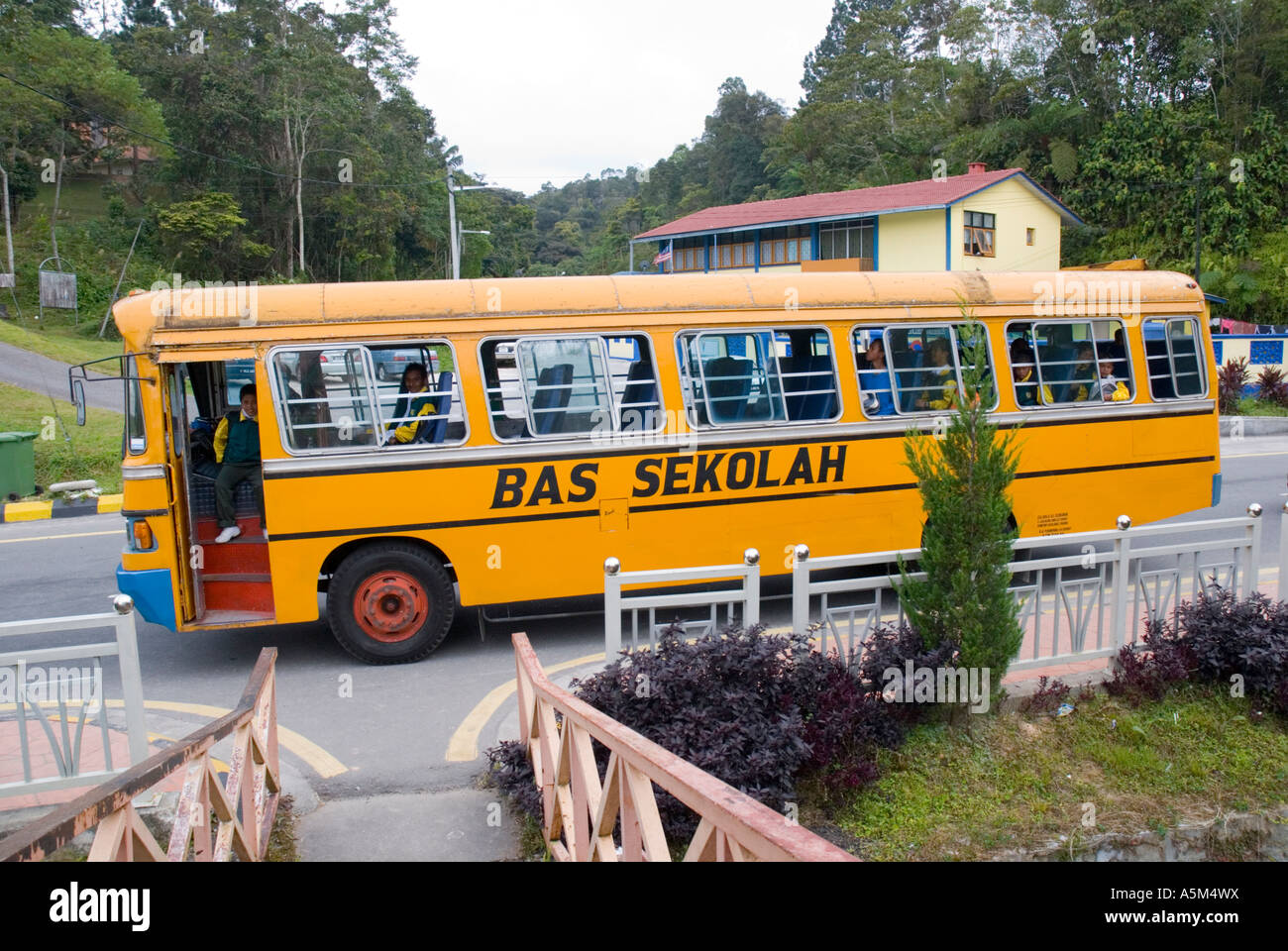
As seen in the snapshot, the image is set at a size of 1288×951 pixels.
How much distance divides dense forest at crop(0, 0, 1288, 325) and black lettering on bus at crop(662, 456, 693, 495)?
3265 centimetres

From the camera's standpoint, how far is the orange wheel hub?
7539 millimetres

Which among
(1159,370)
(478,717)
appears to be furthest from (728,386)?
(1159,370)

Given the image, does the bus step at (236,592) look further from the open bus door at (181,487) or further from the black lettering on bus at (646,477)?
the black lettering on bus at (646,477)

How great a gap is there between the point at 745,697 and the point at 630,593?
3.87 metres

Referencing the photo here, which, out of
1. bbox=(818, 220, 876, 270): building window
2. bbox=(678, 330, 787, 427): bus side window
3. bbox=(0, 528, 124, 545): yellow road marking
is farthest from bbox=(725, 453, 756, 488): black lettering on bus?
bbox=(818, 220, 876, 270): building window

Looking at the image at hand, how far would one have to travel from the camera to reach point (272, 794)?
208 inches

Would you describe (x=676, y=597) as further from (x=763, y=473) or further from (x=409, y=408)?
(x=409, y=408)

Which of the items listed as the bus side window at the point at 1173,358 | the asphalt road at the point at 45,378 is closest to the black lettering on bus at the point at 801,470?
the bus side window at the point at 1173,358

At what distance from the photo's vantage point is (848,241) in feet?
133

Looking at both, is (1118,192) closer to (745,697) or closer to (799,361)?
(799,361)

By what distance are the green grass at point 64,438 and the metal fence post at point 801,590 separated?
11.6 m

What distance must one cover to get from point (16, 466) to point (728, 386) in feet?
38.6

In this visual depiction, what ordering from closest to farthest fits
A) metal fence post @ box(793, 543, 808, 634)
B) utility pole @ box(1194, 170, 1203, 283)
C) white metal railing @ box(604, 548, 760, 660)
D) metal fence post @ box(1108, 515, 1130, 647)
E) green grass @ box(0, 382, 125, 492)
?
1. white metal railing @ box(604, 548, 760, 660)
2. metal fence post @ box(793, 543, 808, 634)
3. metal fence post @ box(1108, 515, 1130, 647)
4. green grass @ box(0, 382, 125, 492)
5. utility pole @ box(1194, 170, 1203, 283)

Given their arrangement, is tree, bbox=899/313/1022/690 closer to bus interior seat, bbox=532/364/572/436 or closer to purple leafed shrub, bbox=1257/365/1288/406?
bus interior seat, bbox=532/364/572/436
